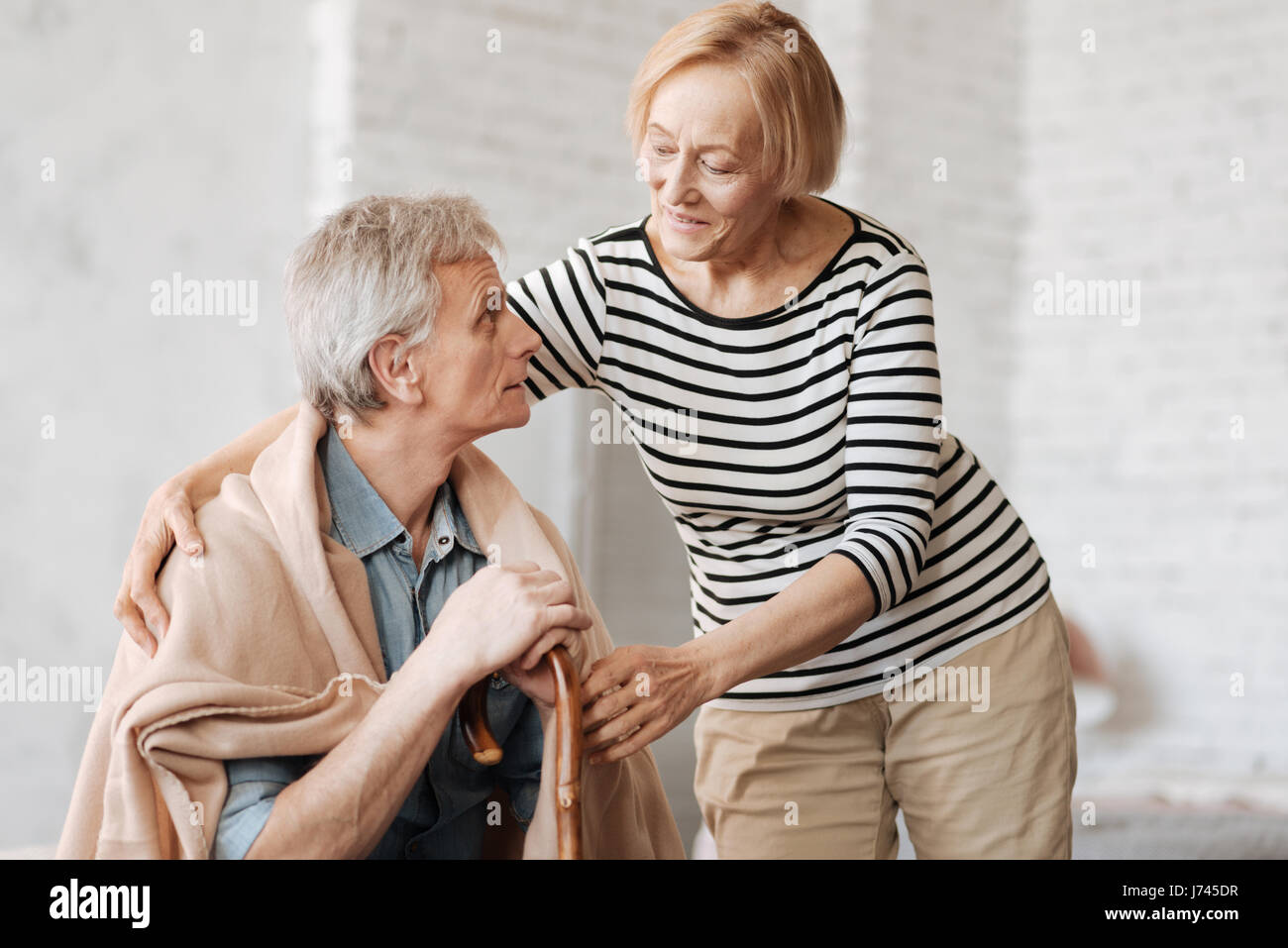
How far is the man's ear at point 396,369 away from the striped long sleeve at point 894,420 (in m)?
0.57

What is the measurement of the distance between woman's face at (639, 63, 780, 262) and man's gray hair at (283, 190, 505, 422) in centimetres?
27

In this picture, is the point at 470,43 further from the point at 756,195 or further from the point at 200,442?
the point at 756,195

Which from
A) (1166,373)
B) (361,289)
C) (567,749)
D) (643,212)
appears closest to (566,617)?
(567,749)

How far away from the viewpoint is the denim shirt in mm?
1494

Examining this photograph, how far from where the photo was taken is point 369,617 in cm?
147

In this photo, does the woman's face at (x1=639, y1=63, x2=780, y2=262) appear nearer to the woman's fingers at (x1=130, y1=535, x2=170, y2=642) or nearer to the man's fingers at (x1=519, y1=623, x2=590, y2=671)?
the man's fingers at (x1=519, y1=623, x2=590, y2=671)

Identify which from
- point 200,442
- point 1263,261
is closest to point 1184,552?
point 1263,261

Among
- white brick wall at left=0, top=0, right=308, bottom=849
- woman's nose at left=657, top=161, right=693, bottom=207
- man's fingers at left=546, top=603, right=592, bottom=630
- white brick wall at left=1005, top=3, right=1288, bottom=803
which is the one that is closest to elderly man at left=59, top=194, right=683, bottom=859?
man's fingers at left=546, top=603, right=592, bottom=630

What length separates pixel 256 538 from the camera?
142 cm

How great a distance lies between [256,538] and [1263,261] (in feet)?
12.4

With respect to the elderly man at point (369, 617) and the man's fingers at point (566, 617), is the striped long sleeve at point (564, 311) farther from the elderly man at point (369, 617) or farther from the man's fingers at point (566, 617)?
the man's fingers at point (566, 617)

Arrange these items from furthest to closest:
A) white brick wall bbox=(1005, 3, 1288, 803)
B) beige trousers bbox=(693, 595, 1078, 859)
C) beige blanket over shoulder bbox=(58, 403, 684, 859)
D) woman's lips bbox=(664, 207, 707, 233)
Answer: white brick wall bbox=(1005, 3, 1288, 803)
beige trousers bbox=(693, 595, 1078, 859)
woman's lips bbox=(664, 207, 707, 233)
beige blanket over shoulder bbox=(58, 403, 684, 859)

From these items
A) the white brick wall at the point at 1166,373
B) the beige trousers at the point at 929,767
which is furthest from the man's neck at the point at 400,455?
the white brick wall at the point at 1166,373

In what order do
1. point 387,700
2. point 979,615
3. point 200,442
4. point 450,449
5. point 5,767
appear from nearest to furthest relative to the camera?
point 387,700 < point 450,449 < point 979,615 < point 5,767 < point 200,442
